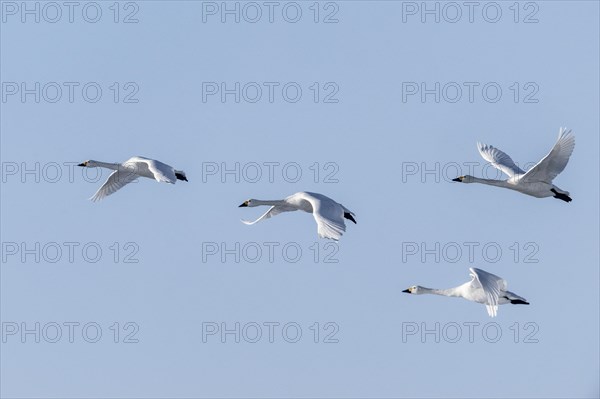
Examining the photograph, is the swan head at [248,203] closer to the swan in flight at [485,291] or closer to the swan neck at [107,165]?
the swan neck at [107,165]

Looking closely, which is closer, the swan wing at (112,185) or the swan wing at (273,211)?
the swan wing at (273,211)

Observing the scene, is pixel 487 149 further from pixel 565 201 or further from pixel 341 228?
pixel 341 228

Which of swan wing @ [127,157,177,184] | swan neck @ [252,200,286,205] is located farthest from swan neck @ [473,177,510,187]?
swan wing @ [127,157,177,184]

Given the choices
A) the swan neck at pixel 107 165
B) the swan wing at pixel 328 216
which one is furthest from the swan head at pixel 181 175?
the swan wing at pixel 328 216

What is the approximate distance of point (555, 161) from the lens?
4744 centimetres

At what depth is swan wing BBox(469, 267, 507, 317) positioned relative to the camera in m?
45.1

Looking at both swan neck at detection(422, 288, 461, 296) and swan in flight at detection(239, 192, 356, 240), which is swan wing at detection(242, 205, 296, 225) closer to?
swan in flight at detection(239, 192, 356, 240)

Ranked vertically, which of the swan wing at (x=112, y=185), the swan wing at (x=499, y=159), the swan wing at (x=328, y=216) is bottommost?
the swan wing at (x=328, y=216)

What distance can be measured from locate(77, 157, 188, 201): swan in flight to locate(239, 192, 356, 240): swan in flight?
2839 millimetres

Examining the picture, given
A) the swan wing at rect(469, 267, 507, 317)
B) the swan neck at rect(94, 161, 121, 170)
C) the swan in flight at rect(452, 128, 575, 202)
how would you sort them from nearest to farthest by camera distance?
1. the swan wing at rect(469, 267, 507, 317)
2. the swan in flight at rect(452, 128, 575, 202)
3. the swan neck at rect(94, 161, 121, 170)

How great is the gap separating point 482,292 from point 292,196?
6170mm

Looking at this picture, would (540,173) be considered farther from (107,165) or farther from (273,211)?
(107,165)

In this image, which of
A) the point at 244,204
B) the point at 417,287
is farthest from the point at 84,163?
the point at 417,287

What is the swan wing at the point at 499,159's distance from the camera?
53.1 m
